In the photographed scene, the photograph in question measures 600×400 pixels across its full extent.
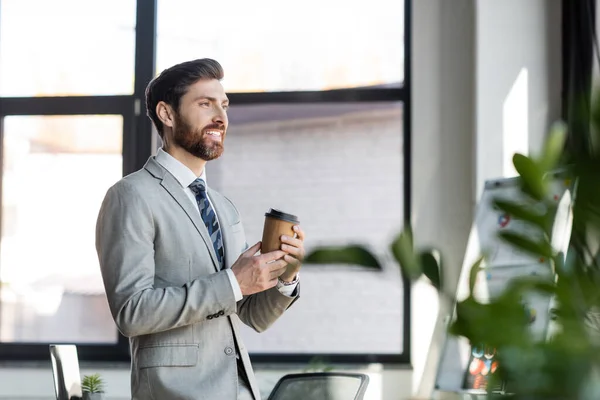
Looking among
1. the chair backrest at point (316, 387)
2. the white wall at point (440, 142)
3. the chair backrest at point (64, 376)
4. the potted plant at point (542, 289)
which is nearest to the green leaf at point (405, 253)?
the potted plant at point (542, 289)

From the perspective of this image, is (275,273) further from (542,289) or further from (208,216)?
(542,289)

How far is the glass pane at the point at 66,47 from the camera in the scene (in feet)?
17.5

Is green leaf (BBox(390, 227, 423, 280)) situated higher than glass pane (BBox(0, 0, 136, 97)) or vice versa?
glass pane (BBox(0, 0, 136, 97))

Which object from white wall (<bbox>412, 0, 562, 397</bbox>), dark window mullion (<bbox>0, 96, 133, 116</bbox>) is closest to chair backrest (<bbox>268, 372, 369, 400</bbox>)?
white wall (<bbox>412, 0, 562, 397</bbox>)

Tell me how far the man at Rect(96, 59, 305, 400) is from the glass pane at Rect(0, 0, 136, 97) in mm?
3050

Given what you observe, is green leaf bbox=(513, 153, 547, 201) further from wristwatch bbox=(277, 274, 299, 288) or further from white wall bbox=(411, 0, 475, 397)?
white wall bbox=(411, 0, 475, 397)

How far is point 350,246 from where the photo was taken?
0.95 ft

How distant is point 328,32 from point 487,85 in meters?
0.99

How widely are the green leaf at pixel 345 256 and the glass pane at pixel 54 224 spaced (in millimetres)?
5077

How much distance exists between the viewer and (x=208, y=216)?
233 cm

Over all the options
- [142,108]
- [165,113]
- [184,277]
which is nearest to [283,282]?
[184,277]

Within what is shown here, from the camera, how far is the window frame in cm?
510

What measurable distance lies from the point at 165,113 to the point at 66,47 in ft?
10.3

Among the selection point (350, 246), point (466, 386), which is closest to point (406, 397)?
point (466, 386)
